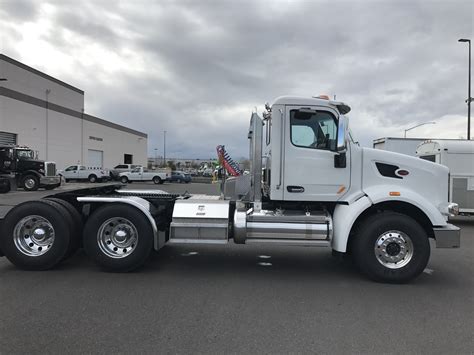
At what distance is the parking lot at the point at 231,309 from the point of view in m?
3.69

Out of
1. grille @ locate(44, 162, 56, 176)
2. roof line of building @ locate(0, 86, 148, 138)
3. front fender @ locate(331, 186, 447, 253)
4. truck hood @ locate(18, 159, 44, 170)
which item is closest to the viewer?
front fender @ locate(331, 186, 447, 253)

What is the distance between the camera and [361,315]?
447 cm

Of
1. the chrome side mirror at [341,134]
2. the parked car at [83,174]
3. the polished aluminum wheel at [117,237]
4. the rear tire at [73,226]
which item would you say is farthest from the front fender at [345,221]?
the parked car at [83,174]

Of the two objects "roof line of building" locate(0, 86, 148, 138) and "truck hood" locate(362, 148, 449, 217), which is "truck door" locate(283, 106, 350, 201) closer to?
"truck hood" locate(362, 148, 449, 217)

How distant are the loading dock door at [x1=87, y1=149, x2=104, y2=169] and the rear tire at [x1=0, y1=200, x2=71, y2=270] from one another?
48.7 metres

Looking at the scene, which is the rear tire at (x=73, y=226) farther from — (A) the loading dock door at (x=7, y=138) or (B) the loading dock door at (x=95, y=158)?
(B) the loading dock door at (x=95, y=158)

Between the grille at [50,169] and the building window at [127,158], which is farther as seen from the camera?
the building window at [127,158]

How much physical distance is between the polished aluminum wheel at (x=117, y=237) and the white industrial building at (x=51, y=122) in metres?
35.4

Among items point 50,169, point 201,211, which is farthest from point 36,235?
point 50,169

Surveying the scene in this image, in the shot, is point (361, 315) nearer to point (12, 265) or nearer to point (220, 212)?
point (220, 212)

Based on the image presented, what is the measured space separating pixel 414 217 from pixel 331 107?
2.31m

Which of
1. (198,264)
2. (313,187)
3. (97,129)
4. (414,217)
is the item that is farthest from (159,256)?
(97,129)

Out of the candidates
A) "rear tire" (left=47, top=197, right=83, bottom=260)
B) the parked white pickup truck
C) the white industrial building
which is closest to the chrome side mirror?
"rear tire" (left=47, top=197, right=83, bottom=260)

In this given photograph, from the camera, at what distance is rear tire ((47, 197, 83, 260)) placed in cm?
615
